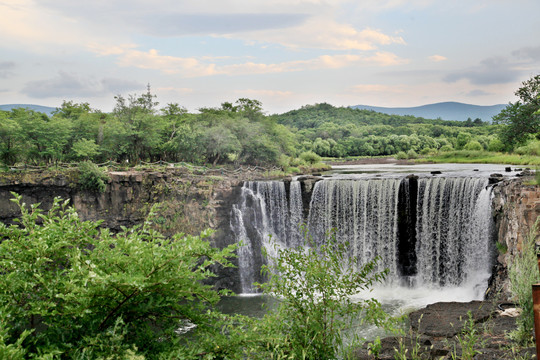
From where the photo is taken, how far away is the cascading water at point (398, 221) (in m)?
16.5

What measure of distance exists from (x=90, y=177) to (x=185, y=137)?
656cm

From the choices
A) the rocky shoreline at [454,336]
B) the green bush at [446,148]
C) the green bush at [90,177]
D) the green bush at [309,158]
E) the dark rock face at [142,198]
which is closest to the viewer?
the rocky shoreline at [454,336]

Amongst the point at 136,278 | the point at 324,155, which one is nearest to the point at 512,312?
the point at 136,278

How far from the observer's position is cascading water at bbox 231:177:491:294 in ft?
54.0

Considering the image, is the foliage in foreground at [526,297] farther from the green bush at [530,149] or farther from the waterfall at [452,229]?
the green bush at [530,149]

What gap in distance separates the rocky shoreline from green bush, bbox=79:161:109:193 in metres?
15.8

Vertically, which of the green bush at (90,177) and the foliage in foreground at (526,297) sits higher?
the green bush at (90,177)

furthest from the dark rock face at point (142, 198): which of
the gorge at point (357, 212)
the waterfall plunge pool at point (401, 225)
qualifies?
the waterfall plunge pool at point (401, 225)

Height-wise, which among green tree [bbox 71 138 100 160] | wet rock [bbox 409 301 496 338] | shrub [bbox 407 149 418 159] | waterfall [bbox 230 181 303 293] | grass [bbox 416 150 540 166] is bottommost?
wet rock [bbox 409 301 496 338]

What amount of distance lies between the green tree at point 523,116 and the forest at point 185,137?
0.04 m

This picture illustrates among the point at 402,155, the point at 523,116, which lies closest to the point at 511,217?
the point at 523,116

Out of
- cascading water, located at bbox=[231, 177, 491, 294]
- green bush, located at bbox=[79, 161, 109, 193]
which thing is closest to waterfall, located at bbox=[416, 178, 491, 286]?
cascading water, located at bbox=[231, 177, 491, 294]

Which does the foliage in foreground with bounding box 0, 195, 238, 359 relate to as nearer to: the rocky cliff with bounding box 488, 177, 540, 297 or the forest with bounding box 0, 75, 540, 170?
the rocky cliff with bounding box 488, 177, 540, 297

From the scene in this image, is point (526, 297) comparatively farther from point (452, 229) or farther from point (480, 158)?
point (480, 158)
